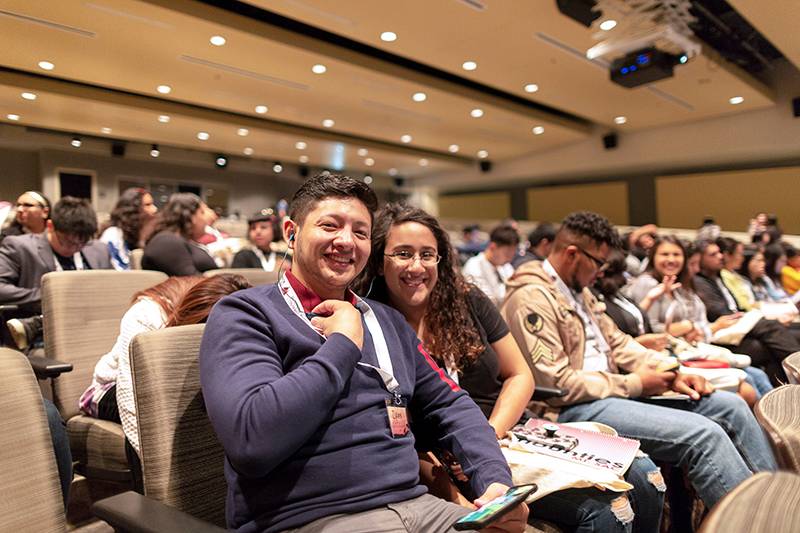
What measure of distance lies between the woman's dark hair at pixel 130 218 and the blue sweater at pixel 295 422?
2912mm

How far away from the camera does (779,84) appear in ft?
26.5

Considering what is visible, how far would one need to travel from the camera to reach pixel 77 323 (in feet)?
6.18

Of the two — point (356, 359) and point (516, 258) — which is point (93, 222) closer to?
point (356, 359)

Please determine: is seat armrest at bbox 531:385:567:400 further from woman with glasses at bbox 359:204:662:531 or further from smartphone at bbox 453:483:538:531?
smartphone at bbox 453:483:538:531

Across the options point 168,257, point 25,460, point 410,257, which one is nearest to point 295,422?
point 25,460

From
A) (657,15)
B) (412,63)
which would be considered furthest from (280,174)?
(657,15)

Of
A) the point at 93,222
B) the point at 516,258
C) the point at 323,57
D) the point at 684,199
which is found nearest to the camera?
the point at 93,222

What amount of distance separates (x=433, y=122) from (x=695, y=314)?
6592 millimetres

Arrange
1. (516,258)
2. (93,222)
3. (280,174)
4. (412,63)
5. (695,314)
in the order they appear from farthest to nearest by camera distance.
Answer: (280,174) → (412,63) → (516,258) → (695,314) → (93,222)

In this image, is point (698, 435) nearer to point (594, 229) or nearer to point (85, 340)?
point (594, 229)

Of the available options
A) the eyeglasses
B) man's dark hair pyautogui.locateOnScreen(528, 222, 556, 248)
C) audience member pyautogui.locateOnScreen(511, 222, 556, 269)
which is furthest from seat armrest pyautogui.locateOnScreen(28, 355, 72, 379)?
man's dark hair pyautogui.locateOnScreen(528, 222, 556, 248)

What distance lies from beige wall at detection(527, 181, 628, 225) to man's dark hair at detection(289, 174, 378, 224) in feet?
36.5

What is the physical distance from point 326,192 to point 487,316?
80cm

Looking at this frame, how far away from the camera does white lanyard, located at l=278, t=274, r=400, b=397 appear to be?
1.11 metres
